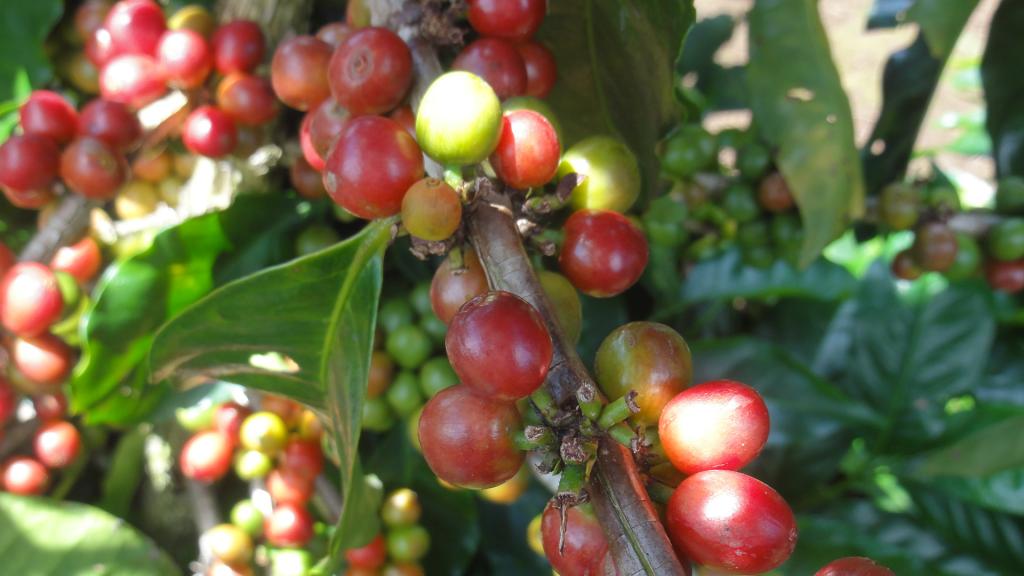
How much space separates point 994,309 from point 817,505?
0.48 metres

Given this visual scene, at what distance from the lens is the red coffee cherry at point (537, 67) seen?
0.68 meters

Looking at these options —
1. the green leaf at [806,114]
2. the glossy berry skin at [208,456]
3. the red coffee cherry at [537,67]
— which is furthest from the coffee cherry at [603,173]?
the glossy berry skin at [208,456]

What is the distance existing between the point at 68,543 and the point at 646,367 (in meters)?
0.75

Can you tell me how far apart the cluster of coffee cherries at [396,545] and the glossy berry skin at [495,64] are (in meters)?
0.55

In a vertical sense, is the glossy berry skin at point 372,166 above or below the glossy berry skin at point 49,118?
above

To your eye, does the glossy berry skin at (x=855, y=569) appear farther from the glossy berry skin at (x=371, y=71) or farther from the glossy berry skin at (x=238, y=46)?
the glossy berry skin at (x=238, y=46)

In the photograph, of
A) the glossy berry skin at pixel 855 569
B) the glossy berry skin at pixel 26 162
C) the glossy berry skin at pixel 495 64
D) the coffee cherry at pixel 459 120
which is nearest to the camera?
the glossy berry skin at pixel 855 569

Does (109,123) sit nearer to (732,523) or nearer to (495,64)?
(495,64)

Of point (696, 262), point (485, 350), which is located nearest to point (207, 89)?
point (485, 350)

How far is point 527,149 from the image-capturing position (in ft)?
1.73

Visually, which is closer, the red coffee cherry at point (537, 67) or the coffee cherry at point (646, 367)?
the coffee cherry at point (646, 367)

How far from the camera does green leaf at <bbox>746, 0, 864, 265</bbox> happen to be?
87cm

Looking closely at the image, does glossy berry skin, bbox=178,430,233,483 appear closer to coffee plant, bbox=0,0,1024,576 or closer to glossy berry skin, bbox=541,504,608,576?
coffee plant, bbox=0,0,1024,576

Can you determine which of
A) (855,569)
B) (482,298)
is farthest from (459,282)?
(855,569)
